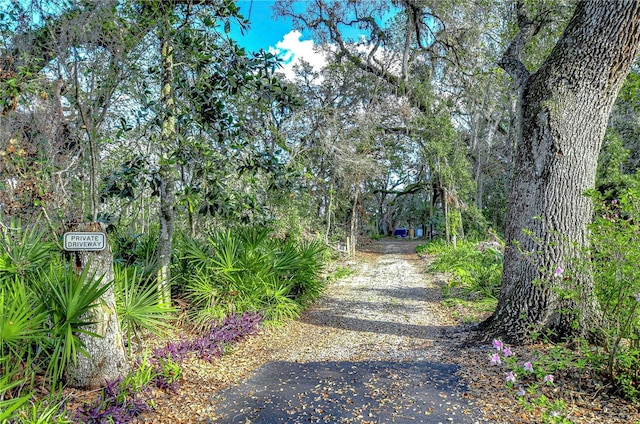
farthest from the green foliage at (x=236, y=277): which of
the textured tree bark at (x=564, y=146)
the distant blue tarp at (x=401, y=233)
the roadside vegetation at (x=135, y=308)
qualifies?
the distant blue tarp at (x=401, y=233)

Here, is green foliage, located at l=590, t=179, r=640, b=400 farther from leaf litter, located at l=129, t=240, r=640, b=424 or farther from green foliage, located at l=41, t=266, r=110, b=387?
green foliage, located at l=41, t=266, r=110, b=387

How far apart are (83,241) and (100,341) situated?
883 millimetres

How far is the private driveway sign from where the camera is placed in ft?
10.8

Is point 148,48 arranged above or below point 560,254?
above

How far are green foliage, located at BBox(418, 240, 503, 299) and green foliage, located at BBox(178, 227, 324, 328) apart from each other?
350cm

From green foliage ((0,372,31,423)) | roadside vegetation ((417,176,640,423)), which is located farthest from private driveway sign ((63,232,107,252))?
roadside vegetation ((417,176,640,423))

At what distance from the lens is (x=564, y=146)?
14.5 ft

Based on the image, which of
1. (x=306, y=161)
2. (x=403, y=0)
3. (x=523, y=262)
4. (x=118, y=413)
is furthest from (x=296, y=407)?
(x=403, y=0)

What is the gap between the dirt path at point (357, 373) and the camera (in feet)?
10.8

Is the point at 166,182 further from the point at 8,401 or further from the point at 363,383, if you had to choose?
the point at 363,383

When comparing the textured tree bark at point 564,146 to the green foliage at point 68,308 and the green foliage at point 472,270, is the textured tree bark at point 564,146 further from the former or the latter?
the green foliage at point 68,308

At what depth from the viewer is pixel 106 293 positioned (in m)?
3.56

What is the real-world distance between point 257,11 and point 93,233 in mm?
3682

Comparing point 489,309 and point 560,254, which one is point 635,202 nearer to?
point 560,254
